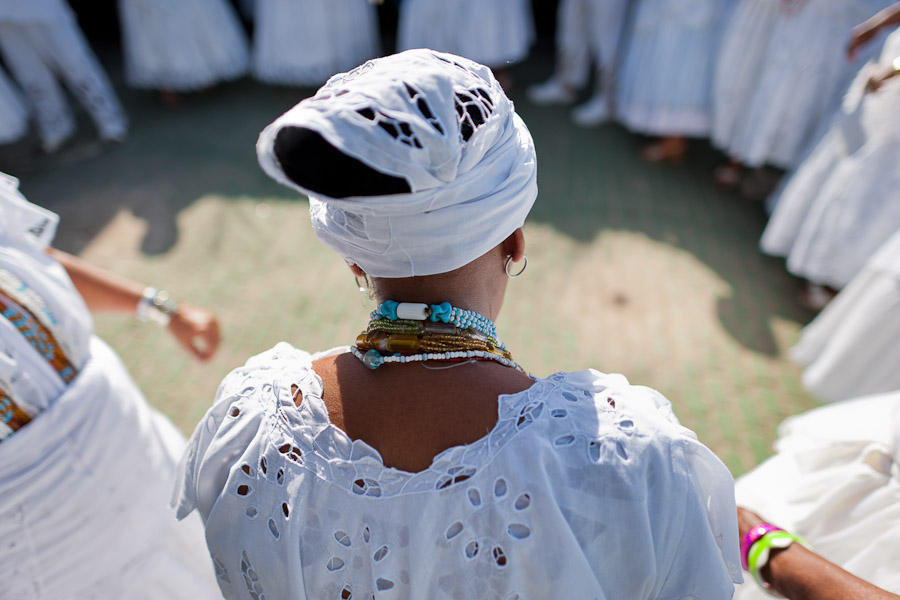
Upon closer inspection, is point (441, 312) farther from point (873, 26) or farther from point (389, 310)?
point (873, 26)

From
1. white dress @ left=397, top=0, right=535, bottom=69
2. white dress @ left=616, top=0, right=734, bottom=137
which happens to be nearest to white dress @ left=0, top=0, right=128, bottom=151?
white dress @ left=397, top=0, right=535, bottom=69

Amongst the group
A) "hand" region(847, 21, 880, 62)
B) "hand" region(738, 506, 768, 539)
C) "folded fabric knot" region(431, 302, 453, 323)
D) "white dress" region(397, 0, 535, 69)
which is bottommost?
"white dress" region(397, 0, 535, 69)

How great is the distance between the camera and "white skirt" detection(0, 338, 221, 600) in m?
1.37

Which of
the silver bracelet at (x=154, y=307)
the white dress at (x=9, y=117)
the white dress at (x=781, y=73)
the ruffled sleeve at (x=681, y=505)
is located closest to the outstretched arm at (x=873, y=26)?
the white dress at (x=781, y=73)

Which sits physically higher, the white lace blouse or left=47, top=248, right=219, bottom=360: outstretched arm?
the white lace blouse

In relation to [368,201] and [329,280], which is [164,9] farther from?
[368,201]

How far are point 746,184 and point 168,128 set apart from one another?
6.39 meters

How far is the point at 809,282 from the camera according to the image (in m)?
3.69

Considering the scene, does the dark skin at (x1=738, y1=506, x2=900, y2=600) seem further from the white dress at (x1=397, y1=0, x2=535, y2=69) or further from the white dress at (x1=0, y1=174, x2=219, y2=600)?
the white dress at (x1=397, y1=0, x2=535, y2=69)

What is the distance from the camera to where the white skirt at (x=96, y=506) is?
4.48 feet

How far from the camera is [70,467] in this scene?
56.8 inches

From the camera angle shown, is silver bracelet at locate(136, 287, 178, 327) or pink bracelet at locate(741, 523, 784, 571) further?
silver bracelet at locate(136, 287, 178, 327)

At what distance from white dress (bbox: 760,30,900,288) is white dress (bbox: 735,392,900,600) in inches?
77.4

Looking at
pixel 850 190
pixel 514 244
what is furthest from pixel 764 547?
pixel 850 190
